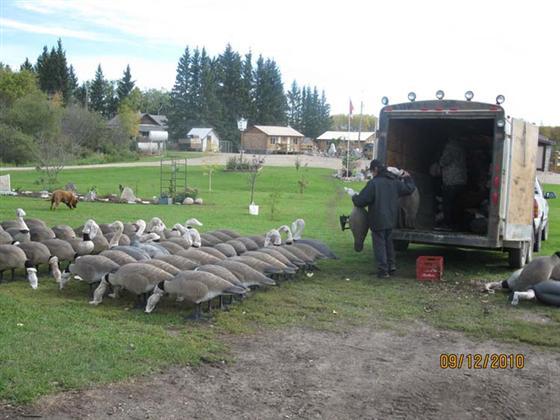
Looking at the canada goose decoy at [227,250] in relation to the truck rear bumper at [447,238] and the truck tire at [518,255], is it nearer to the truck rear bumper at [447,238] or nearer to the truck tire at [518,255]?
the truck rear bumper at [447,238]

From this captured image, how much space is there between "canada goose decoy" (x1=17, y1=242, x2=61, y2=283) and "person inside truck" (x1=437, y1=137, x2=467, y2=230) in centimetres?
863

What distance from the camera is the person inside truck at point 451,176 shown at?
14742mm

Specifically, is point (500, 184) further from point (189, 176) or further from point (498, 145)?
point (189, 176)

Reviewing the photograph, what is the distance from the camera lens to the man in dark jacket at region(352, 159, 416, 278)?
1202 centimetres

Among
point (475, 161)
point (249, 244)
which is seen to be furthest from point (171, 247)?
point (475, 161)

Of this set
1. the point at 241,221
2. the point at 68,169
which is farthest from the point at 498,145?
the point at 68,169

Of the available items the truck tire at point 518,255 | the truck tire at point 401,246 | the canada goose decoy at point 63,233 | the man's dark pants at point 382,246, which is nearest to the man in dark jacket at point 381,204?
the man's dark pants at point 382,246

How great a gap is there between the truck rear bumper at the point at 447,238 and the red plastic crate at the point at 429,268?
1.98ft

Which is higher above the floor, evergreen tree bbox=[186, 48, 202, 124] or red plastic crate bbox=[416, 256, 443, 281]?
evergreen tree bbox=[186, 48, 202, 124]

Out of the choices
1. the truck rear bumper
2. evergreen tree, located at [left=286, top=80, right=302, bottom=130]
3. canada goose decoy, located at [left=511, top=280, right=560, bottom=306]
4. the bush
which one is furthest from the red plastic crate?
evergreen tree, located at [left=286, top=80, right=302, bottom=130]

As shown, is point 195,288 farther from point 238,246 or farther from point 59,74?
point 59,74

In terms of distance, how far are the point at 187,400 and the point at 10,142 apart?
179 ft

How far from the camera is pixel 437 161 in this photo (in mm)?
15766

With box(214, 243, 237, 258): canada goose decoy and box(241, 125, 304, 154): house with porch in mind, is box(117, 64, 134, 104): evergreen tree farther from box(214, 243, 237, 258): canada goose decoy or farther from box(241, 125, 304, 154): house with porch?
box(214, 243, 237, 258): canada goose decoy
